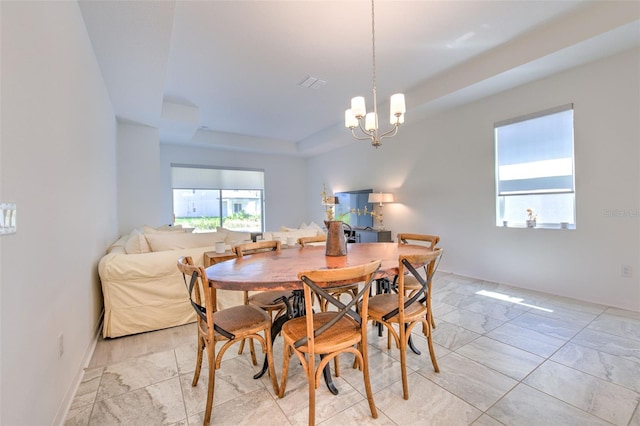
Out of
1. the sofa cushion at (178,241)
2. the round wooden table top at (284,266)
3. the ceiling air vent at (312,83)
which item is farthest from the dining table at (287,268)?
the ceiling air vent at (312,83)

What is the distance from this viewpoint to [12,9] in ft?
3.66

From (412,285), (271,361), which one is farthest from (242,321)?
(412,285)

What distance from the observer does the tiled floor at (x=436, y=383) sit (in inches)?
60.0

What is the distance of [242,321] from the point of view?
167 cm

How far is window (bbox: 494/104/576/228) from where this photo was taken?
129 inches

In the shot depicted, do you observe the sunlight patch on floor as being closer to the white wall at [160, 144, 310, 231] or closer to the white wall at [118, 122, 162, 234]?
the white wall at [160, 144, 310, 231]

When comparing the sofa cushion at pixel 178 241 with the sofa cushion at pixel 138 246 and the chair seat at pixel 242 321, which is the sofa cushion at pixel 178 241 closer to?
the sofa cushion at pixel 138 246

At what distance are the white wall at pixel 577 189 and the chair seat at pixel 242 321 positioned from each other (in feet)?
11.7

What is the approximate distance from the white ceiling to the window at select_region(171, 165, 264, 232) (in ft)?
7.01

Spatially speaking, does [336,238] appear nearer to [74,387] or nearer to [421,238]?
[421,238]

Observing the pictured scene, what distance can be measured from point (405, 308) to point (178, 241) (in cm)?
236

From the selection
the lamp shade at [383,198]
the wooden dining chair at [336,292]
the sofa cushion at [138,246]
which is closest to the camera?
the wooden dining chair at [336,292]

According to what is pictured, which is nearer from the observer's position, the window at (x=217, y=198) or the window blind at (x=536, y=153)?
the window blind at (x=536, y=153)

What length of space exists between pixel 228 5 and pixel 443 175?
3.72 metres
